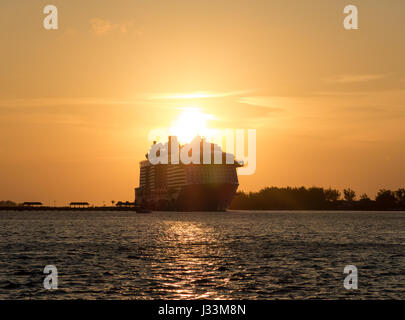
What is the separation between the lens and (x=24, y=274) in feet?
107

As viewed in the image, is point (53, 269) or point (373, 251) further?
point (373, 251)

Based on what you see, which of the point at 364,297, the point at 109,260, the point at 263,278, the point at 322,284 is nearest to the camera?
the point at 364,297

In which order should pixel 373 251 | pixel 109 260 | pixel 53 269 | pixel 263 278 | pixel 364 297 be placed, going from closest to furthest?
pixel 364 297 < pixel 263 278 < pixel 53 269 < pixel 109 260 < pixel 373 251

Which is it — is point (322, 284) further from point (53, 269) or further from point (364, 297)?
point (53, 269)

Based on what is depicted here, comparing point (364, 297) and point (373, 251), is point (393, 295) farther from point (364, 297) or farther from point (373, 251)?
point (373, 251)

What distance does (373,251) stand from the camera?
171ft
